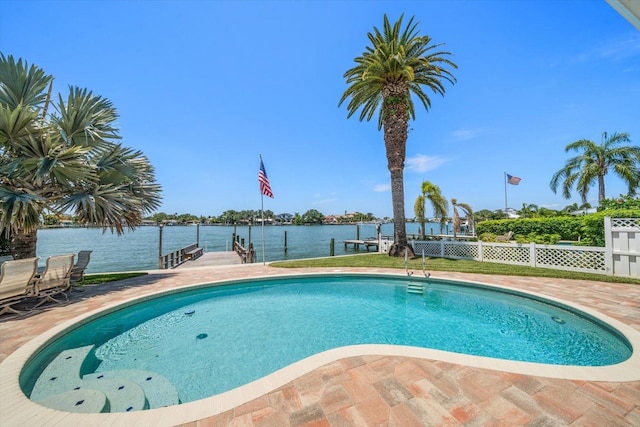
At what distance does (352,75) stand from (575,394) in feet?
51.2

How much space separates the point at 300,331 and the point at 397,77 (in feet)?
43.5

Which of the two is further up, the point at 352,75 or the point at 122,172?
the point at 352,75

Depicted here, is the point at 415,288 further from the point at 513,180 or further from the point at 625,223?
the point at 513,180

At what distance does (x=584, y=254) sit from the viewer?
367 inches

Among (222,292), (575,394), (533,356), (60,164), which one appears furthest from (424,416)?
(60,164)

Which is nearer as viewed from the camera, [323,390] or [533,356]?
[323,390]

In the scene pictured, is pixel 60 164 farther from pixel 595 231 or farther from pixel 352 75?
pixel 595 231

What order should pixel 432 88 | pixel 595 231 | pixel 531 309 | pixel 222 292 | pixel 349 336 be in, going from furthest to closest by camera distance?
pixel 432 88 < pixel 595 231 < pixel 222 292 < pixel 531 309 < pixel 349 336

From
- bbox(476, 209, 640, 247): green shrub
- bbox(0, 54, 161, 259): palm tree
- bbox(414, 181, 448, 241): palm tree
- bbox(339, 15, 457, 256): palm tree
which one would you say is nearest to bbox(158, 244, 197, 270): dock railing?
bbox(0, 54, 161, 259): palm tree

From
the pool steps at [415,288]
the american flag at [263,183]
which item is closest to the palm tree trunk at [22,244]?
the american flag at [263,183]

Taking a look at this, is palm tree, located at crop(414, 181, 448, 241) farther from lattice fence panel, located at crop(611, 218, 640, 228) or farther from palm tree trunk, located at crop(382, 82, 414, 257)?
lattice fence panel, located at crop(611, 218, 640, 228)

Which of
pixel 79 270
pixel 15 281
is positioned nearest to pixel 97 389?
pixel 15 281

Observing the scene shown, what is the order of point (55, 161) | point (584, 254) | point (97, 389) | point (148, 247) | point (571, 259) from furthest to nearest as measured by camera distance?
point (148, 247) → point (571, 259) → point (584, 254) → point (55, 161) → point (97, 389)

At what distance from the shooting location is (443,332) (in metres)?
5.36
